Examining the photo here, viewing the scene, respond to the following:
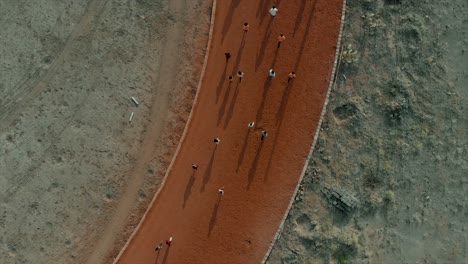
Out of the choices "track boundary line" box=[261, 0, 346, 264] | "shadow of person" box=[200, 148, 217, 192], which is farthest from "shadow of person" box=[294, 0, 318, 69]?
"shadow of person" box=[200, 148, 217, 192]

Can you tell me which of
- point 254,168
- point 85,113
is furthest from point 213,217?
point 85,113

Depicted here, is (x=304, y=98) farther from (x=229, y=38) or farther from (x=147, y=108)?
(x=147, y=108)

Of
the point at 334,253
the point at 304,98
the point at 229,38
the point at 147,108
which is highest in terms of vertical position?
the point at 229,38

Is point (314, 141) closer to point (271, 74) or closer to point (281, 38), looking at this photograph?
point (271, 74)

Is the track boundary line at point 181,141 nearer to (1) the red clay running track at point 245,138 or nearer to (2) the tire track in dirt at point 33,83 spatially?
(1) the red clay running track at point 245,138

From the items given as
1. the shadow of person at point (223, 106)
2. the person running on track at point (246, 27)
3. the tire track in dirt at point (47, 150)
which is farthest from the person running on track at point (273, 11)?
the tire track in dirt at point (47, 150)

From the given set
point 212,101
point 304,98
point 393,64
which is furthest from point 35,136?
point 393,64
